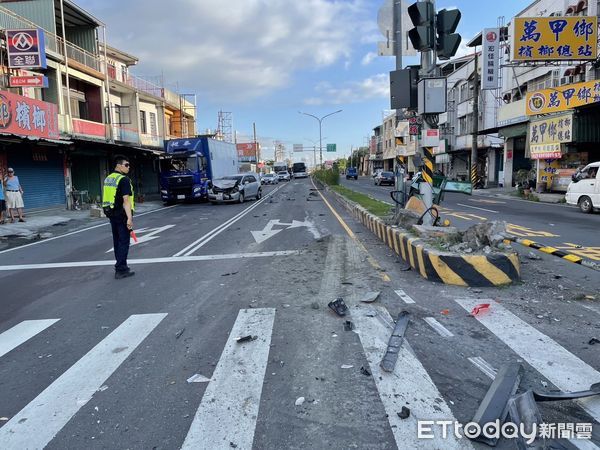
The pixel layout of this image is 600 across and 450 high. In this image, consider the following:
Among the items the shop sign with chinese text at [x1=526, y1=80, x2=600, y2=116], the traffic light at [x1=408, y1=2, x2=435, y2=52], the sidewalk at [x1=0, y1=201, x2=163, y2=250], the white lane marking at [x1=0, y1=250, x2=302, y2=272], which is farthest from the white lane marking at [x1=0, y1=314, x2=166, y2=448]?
the shop sign with chinese text at [x1=526, y1=80, x2=600, y2=116]

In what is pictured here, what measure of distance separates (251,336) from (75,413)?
1802mm

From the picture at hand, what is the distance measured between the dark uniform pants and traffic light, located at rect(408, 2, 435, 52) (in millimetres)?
6376

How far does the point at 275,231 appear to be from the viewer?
42.5 feet

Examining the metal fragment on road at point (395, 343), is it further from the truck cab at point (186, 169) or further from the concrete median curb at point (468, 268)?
the truck cab at point (186, 169)

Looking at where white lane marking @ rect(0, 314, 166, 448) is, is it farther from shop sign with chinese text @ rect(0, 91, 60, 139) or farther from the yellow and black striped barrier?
shop sign with chinese text @ rect(0, 91, 60, 139)

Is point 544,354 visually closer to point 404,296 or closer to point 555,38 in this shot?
point 404,296

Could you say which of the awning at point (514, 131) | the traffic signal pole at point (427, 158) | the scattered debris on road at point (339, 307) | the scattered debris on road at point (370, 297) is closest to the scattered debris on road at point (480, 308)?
the scattered debris on road at point (370, 297)

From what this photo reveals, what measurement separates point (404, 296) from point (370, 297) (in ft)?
1.61

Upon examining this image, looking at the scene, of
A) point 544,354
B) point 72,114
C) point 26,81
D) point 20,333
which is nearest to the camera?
point 544,354

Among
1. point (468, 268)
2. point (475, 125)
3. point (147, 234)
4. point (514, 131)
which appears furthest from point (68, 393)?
point (475, 125)

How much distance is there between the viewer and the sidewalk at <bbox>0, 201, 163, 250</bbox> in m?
13.2

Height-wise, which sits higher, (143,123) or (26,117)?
(143,123)

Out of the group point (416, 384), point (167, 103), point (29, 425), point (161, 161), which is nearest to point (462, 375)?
point (416, 384)

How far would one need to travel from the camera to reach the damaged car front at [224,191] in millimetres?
23953
